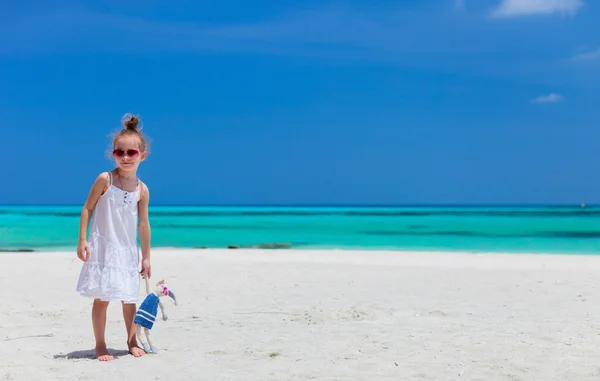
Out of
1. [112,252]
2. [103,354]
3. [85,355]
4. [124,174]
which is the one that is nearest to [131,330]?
[103,354]

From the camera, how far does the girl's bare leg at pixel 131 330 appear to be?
16.5ft

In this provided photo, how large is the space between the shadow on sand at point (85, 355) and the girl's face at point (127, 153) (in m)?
1.46

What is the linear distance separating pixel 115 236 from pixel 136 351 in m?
0.93

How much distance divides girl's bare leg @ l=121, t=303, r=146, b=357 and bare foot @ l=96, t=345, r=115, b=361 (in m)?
0.19

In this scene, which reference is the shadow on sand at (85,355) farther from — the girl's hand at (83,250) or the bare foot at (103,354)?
the girl's hand at (83,250)

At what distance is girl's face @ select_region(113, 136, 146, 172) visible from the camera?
4.88 meters

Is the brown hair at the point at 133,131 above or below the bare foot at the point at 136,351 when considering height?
above

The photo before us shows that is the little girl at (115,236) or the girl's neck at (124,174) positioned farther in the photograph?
the girl's neck at (124,174)

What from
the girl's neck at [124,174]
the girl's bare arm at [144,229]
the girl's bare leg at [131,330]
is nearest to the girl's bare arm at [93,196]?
the girl's neck at [124,174]

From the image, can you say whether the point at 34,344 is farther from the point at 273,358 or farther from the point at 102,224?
the point at 273,358

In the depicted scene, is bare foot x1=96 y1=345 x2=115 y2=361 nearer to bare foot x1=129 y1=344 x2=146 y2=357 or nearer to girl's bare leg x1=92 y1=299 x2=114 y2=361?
girl's bare leg x1=92 y1=299 x2=114 y2=361

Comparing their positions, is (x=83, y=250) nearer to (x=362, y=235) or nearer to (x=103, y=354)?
(x=103, y=354)

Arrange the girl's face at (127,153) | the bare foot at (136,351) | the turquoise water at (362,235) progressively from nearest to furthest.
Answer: the girl's face at (127,153) < the bare foot at (136,351) < the turquoise water at (362,235)

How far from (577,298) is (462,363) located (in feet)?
13.3
